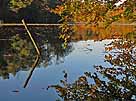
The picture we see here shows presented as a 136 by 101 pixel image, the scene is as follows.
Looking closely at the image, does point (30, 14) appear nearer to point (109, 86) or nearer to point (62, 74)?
point (62, 74)

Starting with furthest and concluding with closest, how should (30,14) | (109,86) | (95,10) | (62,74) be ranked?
(30,14) < (62,74) < (109,86) < (95,10)

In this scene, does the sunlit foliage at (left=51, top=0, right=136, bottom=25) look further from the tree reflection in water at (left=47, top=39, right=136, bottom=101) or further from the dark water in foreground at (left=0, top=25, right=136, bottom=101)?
the tree reflection in water at (left=47, top=39, right=136, bottom=101)

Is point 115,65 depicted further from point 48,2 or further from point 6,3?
point 48,2

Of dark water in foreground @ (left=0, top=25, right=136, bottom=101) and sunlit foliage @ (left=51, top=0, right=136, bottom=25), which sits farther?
dark water in foreground @ (left=0, top=25, right=136, bottom=101)

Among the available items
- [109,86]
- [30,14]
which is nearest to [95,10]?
[109,86]

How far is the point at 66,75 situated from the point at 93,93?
361 centimetres

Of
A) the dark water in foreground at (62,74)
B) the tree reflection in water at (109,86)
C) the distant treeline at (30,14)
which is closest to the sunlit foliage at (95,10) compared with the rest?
the dark water in foreground at (62,74)

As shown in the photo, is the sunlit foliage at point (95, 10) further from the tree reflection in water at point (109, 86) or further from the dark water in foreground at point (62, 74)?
the tree reflection in water at point (109, 86)

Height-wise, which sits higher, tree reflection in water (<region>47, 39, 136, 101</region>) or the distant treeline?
tree reflection in water (<region>47, 39, 136, 101</region>)

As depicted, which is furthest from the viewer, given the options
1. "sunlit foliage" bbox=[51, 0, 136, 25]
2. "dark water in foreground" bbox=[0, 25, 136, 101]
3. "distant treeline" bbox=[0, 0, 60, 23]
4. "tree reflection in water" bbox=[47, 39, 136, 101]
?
"distant treeline" bbox=[0, 0, 60, 23]

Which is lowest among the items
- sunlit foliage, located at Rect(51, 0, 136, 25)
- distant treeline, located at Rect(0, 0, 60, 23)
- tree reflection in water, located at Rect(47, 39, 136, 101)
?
distant treeline, located at Rect(0, 0, 60, 23)

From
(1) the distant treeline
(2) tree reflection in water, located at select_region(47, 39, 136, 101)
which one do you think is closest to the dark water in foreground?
(2) tree reflection in water, located at select_region(47, 39, 136, 101)

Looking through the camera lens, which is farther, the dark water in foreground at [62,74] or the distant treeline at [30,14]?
the distant treeline at [30,14]

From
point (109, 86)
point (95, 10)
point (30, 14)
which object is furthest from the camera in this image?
point (30, 14)
